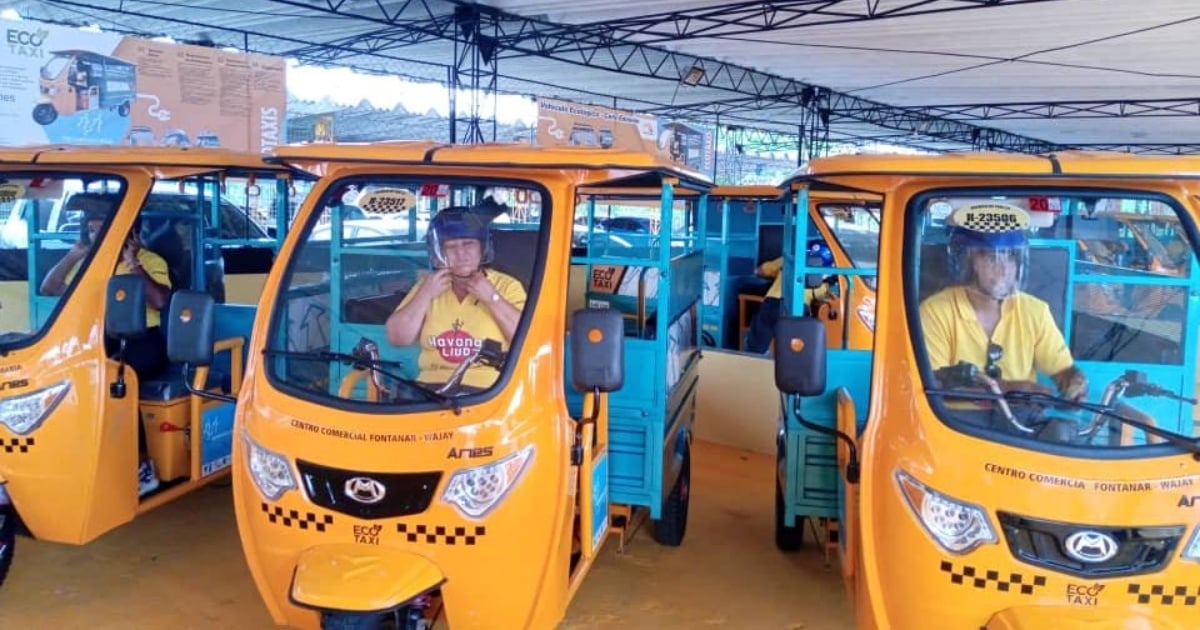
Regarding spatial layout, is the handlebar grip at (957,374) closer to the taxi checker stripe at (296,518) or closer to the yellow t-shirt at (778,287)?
the taxi checker stripe at (296,518)

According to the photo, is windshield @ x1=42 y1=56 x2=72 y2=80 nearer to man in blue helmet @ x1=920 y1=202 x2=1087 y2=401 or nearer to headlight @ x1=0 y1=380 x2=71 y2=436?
headlight @ x1=0 y1=380 x2=71 y2=436

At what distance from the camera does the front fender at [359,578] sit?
2408mm

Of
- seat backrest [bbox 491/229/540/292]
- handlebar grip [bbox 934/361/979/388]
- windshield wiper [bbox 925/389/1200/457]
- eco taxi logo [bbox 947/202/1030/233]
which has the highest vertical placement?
eco taxi logo [bbox 947/202/1030/233]

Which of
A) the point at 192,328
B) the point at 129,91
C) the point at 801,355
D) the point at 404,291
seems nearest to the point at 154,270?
the point at 192,328

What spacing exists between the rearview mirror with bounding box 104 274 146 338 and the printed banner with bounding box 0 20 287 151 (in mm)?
5212

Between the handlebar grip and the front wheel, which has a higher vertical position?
the handlebar grip

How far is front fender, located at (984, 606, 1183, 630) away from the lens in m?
2.31

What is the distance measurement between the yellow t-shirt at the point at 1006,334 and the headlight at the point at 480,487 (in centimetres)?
132

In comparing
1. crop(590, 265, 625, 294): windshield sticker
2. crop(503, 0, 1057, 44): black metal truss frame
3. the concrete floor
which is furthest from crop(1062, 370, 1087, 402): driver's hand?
crop(503, 0, 1057, 44): black metal truss frame

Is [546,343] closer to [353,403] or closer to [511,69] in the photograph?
[353,403]

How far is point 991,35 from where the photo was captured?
11234mm

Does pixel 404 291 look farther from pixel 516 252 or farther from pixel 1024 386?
pixel 1024 386

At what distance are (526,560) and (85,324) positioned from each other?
202cm

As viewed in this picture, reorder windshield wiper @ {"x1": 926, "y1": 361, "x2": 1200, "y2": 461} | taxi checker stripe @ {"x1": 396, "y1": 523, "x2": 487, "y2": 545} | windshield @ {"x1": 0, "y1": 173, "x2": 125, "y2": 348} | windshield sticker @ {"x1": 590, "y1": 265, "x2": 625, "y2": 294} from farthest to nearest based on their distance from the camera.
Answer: windshield sticker @ {"x1": 590, "y1": 265, "x2": 625, "y2": 294}
windshield @ {"x1": 0, "y1": 173, "x2": 125, "y2": 348}
taxi checker stripe @ {"x1": 396, "y1": 523, "x2": 487, "y2": 545}
windshield wiper @ {"x1": 926, "y1": 361, "x2": 1200, "y2": 461}
